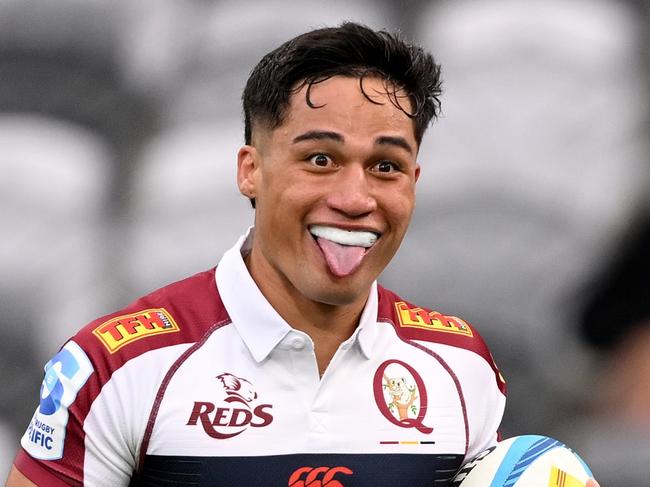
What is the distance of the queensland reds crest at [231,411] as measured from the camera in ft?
5.32

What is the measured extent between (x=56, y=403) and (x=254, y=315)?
316 millimetres

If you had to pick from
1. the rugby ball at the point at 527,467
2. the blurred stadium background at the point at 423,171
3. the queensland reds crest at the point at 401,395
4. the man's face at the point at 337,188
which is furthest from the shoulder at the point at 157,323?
the blurred stadium background at the point at 423,171

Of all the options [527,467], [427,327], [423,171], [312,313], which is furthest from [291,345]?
[423,171]

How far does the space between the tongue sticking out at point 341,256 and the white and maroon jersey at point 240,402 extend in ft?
0.44

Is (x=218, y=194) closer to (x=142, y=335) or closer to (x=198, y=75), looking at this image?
(x=198, y=75)

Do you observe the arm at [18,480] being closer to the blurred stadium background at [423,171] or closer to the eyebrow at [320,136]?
the eyebrow at [320,136]

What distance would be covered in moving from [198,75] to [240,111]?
12cm

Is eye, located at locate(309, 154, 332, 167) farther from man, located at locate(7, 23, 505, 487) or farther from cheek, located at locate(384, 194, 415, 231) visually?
cheek, located at locate(384, 194, 415, 231)

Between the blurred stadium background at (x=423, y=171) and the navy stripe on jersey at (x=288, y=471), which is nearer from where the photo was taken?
the navy stripe on jersey at (x=288, y=471)

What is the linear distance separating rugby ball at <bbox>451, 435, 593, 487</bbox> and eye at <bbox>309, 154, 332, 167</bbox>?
1.69ft

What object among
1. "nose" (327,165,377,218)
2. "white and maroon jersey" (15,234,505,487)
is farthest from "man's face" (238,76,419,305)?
"white and maroon jersey" (15,234,505,487)

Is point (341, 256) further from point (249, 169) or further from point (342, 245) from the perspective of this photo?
point (249, 169)

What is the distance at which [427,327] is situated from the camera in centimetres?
186

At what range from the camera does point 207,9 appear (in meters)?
2.43
